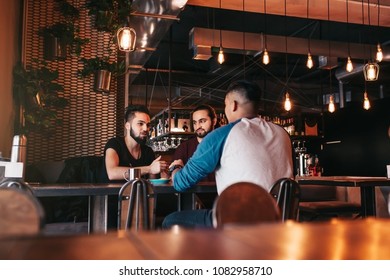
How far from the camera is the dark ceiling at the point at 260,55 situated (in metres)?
5.45

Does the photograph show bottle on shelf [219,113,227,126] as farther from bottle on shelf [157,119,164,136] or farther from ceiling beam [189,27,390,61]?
ceiling beam [189,27,390,61]

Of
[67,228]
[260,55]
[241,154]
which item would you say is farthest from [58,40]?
[260,55]

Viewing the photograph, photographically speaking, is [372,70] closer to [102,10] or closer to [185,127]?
[102,10]

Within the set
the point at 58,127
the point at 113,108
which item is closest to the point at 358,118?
the point at 113,108

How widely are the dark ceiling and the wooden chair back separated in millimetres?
3442

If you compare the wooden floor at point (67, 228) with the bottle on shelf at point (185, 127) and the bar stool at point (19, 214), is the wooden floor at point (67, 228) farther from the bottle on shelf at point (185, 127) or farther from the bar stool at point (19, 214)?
the bottle on shelf at point (185, 127)

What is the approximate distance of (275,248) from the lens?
2.17 ft

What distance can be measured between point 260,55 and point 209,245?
545 centimetres

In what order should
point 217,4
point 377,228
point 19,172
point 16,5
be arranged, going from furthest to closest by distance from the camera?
1. point 217,4
2. point 16,5
3. point 19,172
4. point 377,228

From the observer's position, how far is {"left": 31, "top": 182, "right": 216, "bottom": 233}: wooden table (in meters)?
2.04

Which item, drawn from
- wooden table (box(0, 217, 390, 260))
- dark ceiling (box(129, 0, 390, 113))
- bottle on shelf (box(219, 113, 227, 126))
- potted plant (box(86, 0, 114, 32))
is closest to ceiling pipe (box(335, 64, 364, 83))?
dark ceiling (box(129, 0, 390, 113))

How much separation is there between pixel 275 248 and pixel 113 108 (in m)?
3.93

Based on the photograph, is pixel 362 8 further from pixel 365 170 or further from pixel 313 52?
pixel 365 170

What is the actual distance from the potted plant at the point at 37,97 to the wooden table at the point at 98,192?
144 cm
